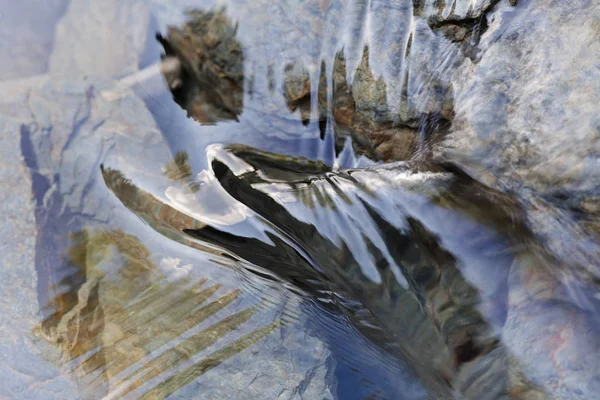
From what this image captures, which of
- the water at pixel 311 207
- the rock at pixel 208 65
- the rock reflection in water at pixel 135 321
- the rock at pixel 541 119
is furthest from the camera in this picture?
the rock at pixel 208 65

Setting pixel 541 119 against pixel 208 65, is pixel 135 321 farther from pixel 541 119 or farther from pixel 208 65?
pixel 541 119

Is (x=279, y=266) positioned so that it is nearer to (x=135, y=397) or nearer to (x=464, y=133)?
(x=135, y=397)

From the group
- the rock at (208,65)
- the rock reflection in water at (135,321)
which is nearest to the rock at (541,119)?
the rock reflection in water at (135,321)

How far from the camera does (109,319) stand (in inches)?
70.9

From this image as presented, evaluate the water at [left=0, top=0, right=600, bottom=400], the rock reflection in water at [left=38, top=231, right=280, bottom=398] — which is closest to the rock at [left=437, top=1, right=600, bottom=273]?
the water at [left=0, top=0, right=600, bottom=400]

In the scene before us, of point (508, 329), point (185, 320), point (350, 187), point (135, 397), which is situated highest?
point (350, 187)

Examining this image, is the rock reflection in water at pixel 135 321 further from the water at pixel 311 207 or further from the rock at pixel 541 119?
the rock at pixel 541 119

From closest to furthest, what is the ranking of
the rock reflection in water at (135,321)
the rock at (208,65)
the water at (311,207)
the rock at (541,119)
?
1. the rock at (541,119)
2. the water at (311,207)
3. the rock reflection in water at (135,321)
4. the rock at (208,65)

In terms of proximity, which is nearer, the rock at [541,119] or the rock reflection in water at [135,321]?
the rock at [541,119]

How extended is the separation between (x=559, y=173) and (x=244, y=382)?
4.03ft

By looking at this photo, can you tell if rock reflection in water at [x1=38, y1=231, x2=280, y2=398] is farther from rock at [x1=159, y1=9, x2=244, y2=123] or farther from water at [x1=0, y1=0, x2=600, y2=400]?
rock at [x1=159, y1=9, x2=244, y2=123]

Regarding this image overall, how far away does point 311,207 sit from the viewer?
186cm

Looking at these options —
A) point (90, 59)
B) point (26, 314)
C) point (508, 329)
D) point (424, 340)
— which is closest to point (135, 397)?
point (26, 314)

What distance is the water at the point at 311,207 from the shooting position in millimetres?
1476
